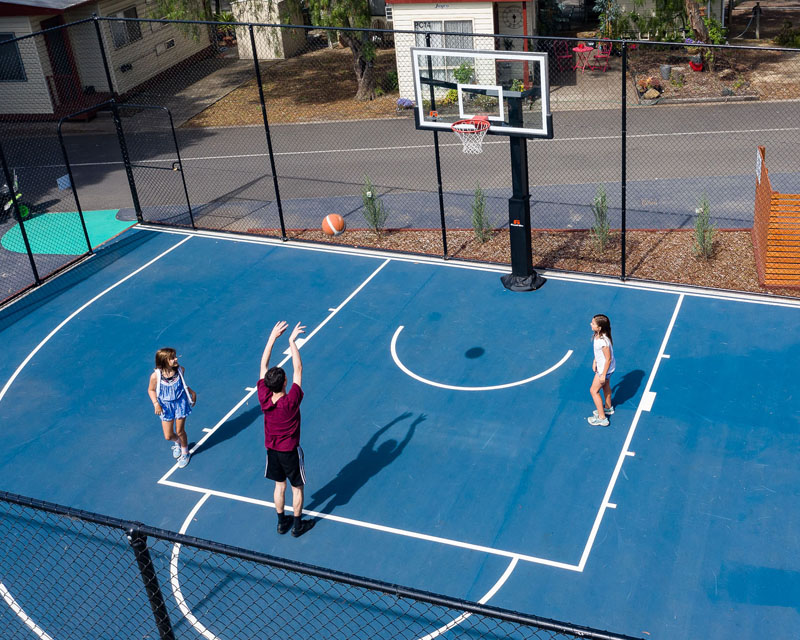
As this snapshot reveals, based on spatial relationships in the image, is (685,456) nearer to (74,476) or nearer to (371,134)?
(74,476)

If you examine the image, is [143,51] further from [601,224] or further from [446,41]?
[601,224]

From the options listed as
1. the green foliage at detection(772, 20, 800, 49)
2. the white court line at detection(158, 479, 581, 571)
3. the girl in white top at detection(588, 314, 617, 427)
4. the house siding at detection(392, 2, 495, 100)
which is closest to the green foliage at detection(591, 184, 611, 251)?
the girl in white top at detection(588, 314, 617, 427)

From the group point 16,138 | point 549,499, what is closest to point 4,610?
point 549,499

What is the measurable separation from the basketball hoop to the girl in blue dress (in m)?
6.02

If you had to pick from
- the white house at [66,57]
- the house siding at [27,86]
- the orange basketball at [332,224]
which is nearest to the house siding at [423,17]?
the white house at [66,57]

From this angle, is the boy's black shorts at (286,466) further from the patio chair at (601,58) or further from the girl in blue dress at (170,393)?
the patio chair at (601,58)

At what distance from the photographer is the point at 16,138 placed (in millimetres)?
26734

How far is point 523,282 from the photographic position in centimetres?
1497

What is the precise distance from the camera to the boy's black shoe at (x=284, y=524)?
32.9ft

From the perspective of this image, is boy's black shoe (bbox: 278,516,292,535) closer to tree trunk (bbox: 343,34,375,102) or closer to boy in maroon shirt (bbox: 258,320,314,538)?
boy in maroon shirt (bbox: 258,320,314,538)

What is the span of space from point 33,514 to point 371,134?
16.4m

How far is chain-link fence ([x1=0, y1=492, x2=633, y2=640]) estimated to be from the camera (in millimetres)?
8695

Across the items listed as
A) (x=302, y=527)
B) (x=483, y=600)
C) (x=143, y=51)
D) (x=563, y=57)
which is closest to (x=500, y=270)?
(x=302, y=527)

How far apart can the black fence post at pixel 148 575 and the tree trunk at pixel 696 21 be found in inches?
1039
